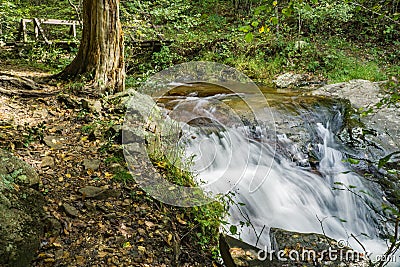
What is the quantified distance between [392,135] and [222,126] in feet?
11.9

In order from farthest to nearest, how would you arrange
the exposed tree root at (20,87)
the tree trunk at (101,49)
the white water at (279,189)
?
the tree trunk at (101,49), the exposed tree root at (20,87), the white water at (279,189)

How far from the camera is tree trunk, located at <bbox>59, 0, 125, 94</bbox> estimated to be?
5871 mm

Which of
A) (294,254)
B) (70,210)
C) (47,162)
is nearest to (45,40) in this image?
(47,162)

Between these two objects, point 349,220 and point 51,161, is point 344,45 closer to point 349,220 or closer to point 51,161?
point 349,220

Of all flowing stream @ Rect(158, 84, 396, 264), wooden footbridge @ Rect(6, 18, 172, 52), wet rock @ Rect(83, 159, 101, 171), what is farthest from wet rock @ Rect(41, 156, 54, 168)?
wooden footbridge @ Rect(6, 18, 172, 52)

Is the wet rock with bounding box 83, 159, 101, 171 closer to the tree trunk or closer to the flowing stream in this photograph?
the flowing stream

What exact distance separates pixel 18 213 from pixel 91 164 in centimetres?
141

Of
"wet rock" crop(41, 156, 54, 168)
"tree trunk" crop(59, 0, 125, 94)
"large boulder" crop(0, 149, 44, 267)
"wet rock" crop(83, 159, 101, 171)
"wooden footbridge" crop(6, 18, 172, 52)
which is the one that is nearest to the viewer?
"large boulder" crop(0, 149, 44, 267)

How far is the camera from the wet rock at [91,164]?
411cm

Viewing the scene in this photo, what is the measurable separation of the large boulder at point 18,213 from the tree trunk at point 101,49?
299cm

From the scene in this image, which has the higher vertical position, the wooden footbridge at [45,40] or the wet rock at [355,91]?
the wooden footbridge at [45,40]

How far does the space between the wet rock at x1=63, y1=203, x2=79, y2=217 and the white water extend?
6.54 feet

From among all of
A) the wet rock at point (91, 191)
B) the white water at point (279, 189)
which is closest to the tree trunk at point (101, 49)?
the white water at point (279, 189)

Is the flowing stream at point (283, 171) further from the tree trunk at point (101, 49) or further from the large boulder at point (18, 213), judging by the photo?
the large boulder at point (18, 213)
